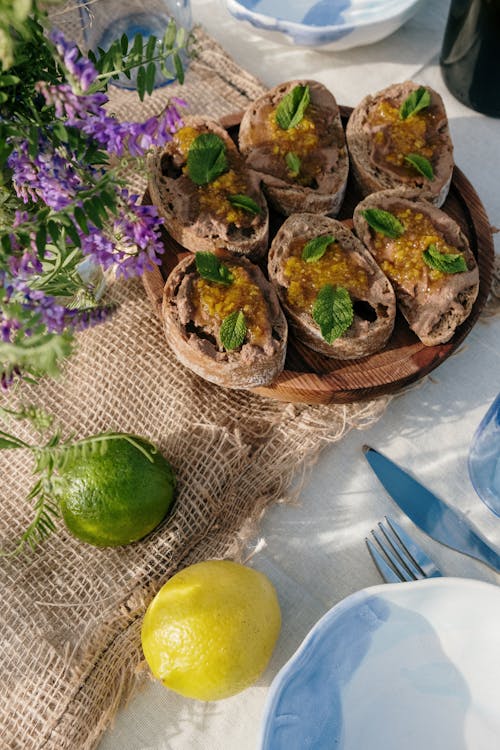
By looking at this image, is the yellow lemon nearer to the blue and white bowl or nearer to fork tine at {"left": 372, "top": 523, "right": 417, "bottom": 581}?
fork tine at {"left": 372, "top": 523, "right": 417, "bottom": 581}

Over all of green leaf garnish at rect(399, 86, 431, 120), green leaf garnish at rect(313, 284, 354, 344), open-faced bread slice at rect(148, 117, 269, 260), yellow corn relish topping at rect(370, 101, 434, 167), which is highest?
green leaf garnish at rect(399, 86, 431, 120)

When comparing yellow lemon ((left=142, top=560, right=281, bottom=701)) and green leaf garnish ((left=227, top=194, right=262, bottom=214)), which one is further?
green leaf garnish ((left=227, top=194, right=262, bottom=214))

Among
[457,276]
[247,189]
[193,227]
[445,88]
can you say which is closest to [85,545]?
[193,227]

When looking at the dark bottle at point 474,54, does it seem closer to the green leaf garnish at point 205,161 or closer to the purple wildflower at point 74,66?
the green leaf garnish at point 205,161

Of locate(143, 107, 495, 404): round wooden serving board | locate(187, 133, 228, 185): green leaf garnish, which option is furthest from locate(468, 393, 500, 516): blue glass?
locate(187, 133, 228, 185): green leaf garnish

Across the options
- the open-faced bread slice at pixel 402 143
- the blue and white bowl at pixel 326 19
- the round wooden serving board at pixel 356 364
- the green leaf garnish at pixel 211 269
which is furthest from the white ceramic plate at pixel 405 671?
the blue and white bowl at pixel 326 19
